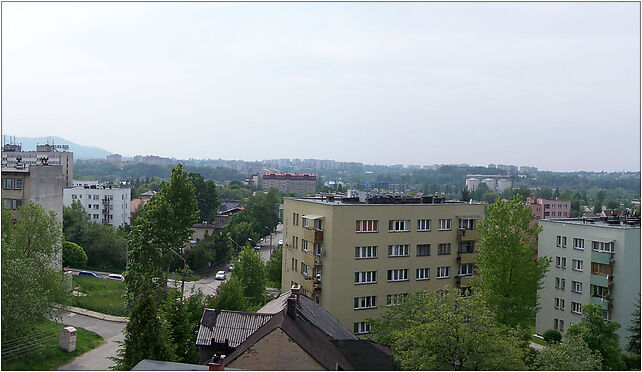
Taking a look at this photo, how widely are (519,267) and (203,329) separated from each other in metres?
15.0

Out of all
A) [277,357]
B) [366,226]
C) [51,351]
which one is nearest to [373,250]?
[366,226]

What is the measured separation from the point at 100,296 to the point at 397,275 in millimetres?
23297

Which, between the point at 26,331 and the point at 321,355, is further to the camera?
the point at 26,331

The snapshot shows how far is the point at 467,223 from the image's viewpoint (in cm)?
3262

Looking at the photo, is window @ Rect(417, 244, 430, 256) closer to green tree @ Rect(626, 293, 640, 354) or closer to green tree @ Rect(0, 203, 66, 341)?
green tree @ Rect(626, 293, 640, 354)

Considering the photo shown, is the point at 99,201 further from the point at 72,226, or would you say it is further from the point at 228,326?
the point at 228,326

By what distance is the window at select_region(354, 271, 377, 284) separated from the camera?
1160 inches

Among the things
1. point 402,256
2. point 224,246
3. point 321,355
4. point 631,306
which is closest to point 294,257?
point 402,256

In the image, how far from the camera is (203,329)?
19.7m

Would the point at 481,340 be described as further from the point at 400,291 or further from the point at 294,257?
the point at 294,257

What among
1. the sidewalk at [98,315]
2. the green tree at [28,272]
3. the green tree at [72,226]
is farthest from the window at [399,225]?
the green tree at [72,226]

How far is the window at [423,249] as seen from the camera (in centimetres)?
3130

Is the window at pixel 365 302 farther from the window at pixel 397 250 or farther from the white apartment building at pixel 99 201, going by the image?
the white apartment building at pixel 99 201

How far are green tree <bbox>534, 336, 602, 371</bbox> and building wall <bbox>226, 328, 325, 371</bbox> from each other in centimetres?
685
